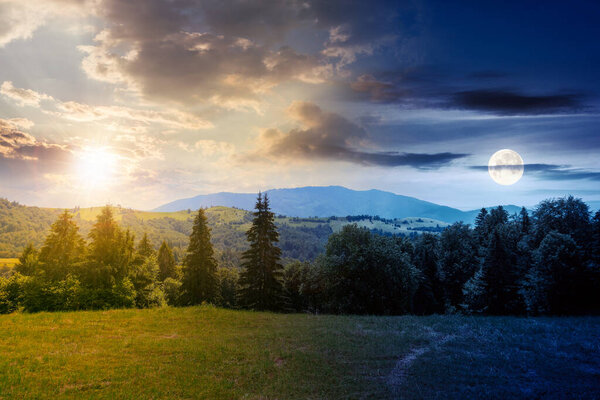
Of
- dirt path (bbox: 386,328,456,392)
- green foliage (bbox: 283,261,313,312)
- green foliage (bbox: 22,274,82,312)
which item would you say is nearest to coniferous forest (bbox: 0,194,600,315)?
green foliage (bbox: 22,274,82,312)

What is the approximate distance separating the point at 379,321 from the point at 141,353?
698 inches

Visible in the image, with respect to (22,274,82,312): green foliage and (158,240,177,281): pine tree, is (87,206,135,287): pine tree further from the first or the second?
(158,240,177,281): pine tree

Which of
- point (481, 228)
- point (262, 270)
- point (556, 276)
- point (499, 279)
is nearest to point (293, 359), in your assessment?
point (262, 270)

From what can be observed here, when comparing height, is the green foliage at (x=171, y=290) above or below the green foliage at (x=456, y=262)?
below

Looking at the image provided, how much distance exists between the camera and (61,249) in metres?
34.9

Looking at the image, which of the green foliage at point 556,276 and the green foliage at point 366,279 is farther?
the green foliage at point 366,279

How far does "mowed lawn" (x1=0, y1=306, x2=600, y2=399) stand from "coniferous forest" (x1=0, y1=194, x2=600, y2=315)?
8.52 meters

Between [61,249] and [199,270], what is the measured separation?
1957 cm

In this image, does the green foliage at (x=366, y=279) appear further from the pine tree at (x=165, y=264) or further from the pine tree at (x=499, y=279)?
the pine tree at (x=165, y=264)

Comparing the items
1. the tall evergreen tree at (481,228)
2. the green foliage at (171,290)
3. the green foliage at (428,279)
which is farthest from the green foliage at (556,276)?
the green foliage at (171,290)

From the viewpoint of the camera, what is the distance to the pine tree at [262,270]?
42.9 meters

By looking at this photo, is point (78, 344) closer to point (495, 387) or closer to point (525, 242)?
point (495, 387)

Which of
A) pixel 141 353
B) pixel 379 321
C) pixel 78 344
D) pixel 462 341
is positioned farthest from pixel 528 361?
pixel 78 344

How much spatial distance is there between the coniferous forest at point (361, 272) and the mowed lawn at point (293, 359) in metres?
8.52
